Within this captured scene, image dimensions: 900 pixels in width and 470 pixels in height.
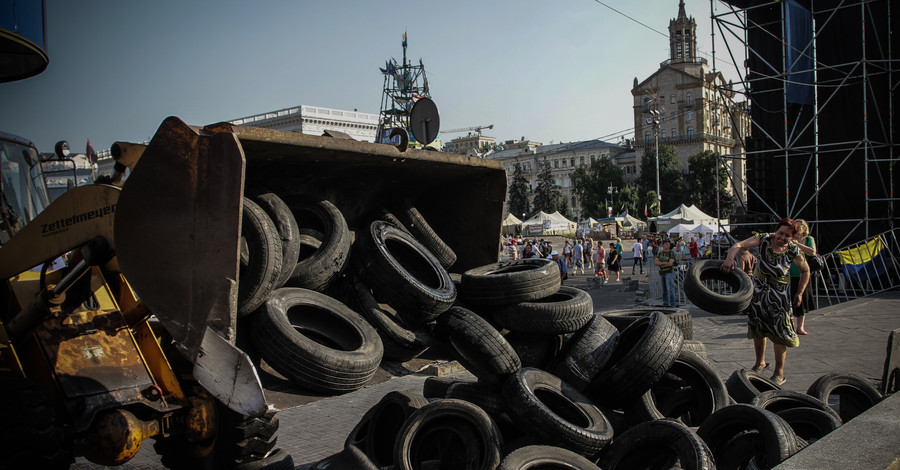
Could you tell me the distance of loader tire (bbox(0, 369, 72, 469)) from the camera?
10.8ft

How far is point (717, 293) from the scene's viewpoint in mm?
8219

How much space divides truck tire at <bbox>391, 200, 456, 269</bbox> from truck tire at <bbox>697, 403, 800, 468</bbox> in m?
4.74

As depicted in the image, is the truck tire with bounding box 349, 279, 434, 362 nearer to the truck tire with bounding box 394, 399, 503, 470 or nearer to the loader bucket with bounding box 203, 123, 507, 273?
the loader bucket with bounding box 203, 123, 507, 273

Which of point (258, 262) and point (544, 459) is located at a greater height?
point (258, 262)

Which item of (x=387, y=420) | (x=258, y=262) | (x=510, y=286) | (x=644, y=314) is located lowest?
(x=387, y=420)

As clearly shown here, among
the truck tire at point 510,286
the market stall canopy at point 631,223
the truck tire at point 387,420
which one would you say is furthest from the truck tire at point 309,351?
the market stall canopy at point 631,223

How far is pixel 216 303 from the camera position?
3.29 metres

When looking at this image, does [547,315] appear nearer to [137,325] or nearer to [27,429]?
[137,325]

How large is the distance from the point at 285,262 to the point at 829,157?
58.9 ft

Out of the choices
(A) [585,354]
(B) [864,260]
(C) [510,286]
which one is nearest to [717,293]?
(C) [510,286]

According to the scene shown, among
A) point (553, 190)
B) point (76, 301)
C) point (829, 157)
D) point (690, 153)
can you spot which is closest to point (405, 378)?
point (76, 301)

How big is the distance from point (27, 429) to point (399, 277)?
4085 millimetres

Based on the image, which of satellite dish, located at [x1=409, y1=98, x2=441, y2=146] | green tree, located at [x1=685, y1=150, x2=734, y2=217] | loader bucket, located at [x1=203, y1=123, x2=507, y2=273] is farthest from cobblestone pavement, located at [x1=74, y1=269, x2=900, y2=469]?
green tree, located at [x1=685, y1=150, x2=734, y2=217]

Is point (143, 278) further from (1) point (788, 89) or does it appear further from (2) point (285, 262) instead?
(1) point (788, 89)
